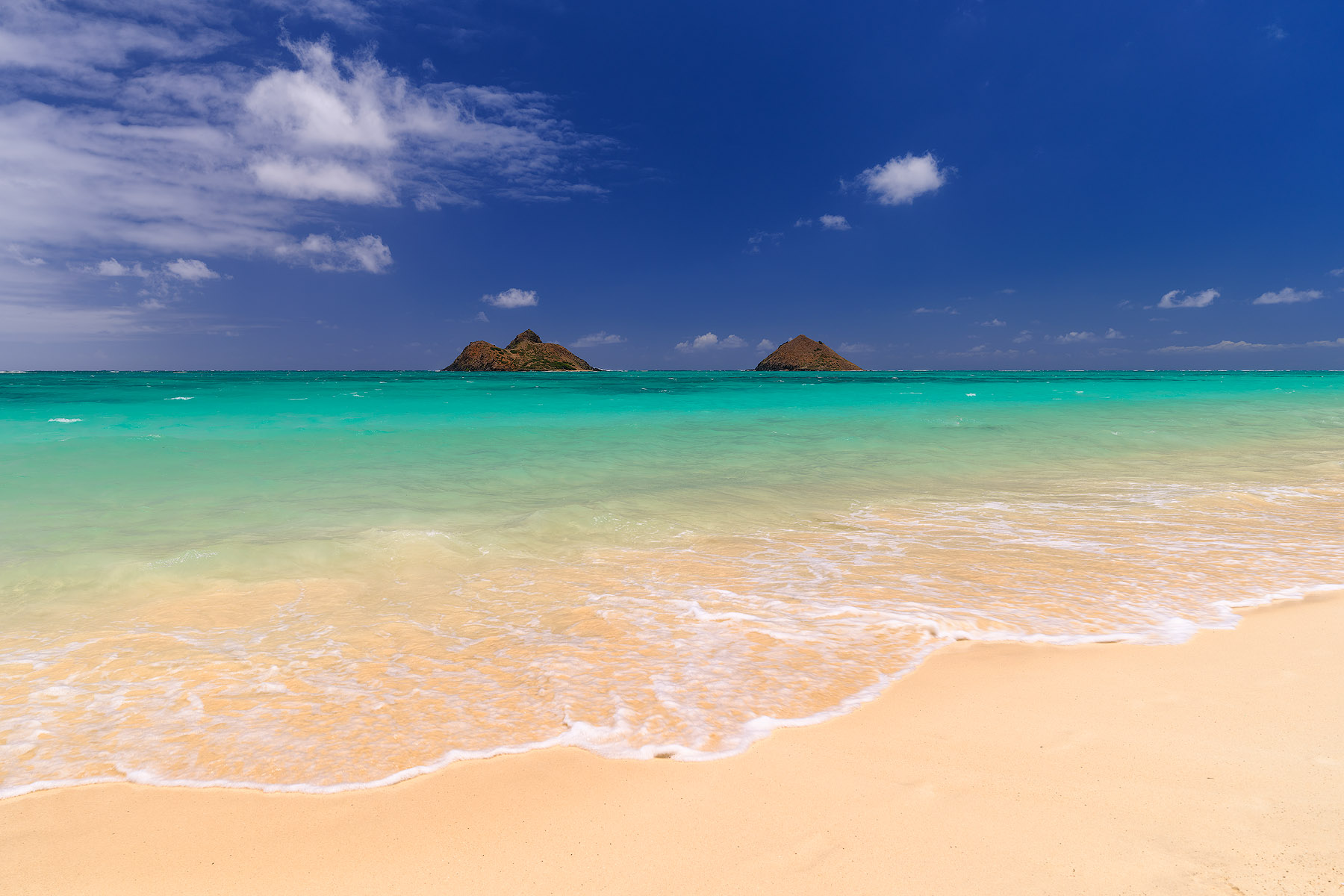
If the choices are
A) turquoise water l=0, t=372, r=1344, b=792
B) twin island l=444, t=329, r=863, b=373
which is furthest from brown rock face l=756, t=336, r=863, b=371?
turquoise water l=0, t=372, r=1344, b=792

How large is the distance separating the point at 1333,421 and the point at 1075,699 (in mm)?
27233

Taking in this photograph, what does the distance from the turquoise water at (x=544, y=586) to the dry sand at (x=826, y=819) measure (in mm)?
224

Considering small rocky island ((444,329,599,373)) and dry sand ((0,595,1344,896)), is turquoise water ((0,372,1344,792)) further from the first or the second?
small rocky island ((444,329,599,373))

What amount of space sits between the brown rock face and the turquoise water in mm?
135525

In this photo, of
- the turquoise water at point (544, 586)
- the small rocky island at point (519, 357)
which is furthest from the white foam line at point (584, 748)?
the small rocky island at point (519, 357)

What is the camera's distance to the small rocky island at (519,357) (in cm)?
12744

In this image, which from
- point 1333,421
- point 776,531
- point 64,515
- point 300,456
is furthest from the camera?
point 1333,421

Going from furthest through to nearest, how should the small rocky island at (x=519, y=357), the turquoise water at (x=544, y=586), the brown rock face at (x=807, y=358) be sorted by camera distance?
the brown rock face at (x=807, y=358)
the small rocky island at (x=519, y=357)
the turquoise water at (x=544, y=586)

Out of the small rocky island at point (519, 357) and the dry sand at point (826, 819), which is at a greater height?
the small rocky island at point (519, 357)

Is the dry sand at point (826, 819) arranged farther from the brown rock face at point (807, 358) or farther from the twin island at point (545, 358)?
the brown rock face at point (807, 358)

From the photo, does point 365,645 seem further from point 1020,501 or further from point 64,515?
point 1020,501

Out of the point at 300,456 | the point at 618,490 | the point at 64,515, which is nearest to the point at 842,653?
the point at 618,490

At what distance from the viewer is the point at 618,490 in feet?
30.4

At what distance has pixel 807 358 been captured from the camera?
5719 inches
